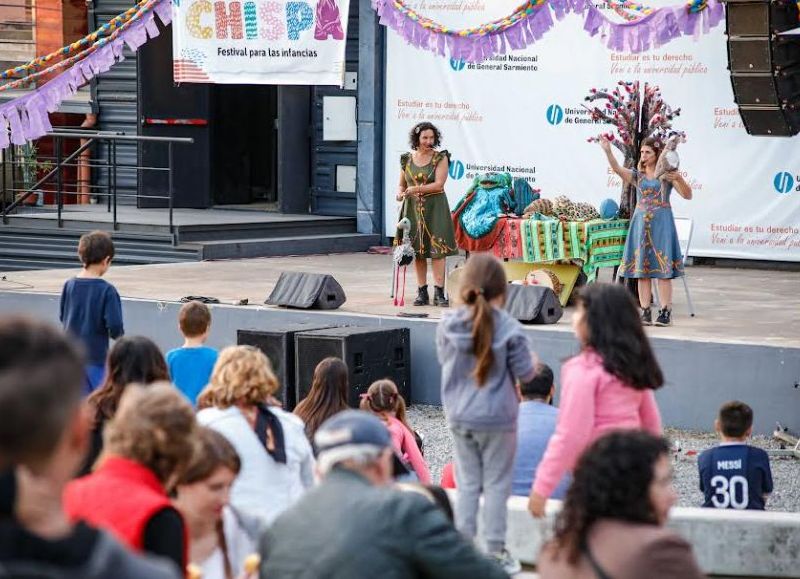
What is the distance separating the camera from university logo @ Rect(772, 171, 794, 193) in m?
13.6

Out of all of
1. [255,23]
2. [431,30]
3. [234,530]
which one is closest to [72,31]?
[255,23]

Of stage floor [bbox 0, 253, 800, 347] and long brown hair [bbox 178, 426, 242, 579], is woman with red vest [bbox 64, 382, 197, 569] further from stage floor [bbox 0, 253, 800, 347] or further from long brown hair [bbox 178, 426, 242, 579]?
stage floor [bbox 0, 253, 800, 347]

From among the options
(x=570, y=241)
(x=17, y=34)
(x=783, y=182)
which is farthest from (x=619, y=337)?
(x=17, y=34)

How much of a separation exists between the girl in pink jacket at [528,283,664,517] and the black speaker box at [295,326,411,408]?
4865mm

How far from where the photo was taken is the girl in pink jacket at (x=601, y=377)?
4.53 metres

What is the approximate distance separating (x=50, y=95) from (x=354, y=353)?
4.00 meters

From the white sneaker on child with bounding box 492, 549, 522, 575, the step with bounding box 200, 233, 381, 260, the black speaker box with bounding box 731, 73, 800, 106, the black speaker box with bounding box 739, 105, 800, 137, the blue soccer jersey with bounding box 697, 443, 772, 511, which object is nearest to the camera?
the white sneaker on child with bounding box 492, 549, 522, 575

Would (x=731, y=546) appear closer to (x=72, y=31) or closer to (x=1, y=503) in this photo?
(x=1, y=503)

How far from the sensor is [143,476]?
312 cm

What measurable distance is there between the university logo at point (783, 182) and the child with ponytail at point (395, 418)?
7966mm

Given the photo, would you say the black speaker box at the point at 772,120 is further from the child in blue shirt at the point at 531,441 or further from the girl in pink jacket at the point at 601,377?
the girl in pink jacket at the point at 601,377

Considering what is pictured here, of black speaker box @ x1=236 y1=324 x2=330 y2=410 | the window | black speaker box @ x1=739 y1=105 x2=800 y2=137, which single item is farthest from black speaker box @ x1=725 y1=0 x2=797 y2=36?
the window

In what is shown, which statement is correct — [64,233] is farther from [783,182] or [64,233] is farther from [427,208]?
[783,182]

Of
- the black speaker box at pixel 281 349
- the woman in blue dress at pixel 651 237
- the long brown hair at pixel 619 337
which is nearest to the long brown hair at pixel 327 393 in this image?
the long brown hair at pixel 619 337
